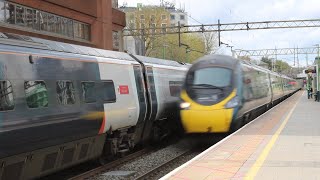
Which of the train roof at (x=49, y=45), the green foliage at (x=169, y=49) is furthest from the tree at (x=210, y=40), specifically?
the train roof at (x=49, y=45)

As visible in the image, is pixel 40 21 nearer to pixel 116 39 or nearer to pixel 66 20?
pixel 66 20

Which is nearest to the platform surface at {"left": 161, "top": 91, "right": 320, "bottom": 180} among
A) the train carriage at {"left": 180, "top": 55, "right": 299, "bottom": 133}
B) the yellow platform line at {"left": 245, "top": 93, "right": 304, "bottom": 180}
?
the yellow platform line at {"left": 245, "top": 93, "right": 304, "bottom": 180}

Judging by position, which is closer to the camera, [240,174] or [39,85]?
[240,174]

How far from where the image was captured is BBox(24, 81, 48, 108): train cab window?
8.62 m

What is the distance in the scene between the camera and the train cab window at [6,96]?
7.84 meters

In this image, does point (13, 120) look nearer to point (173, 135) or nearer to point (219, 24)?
point (173, 135)

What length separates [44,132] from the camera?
892 cm

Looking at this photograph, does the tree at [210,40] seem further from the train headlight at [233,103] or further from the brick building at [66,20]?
the train headlight at [233,103]

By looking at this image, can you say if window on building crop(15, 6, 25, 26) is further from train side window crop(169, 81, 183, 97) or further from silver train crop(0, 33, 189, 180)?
silver train crop(0, 33, 189, 180)

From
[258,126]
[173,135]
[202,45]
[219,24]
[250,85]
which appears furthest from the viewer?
[202,45]

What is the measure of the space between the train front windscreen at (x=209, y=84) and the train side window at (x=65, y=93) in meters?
5.76

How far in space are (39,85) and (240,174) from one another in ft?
13.5

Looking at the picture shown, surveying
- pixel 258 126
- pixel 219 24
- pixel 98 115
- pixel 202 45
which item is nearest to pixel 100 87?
pixel 98 115

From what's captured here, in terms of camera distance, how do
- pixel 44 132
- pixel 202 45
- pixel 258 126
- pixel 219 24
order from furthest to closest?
1. pixel 202 45
2. pixel 219 24
3. pixel 258 126
4. pixel 44 132
